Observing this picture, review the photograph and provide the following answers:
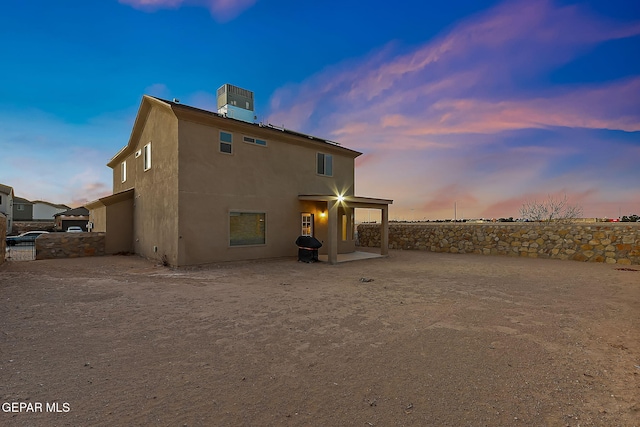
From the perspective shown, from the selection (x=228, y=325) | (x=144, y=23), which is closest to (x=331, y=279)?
(x=228, y=325)

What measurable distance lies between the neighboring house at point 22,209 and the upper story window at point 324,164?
5639 centimetres

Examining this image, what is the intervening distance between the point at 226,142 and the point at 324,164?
5.62m

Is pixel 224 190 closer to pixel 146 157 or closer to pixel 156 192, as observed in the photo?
pixel 156 192

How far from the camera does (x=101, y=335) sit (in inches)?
169

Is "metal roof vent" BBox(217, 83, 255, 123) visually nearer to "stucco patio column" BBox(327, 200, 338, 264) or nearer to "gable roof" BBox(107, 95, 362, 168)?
"gable roof" BBox(107, 95, 362, 168)

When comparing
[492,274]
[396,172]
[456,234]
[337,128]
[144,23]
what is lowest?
[492,274]

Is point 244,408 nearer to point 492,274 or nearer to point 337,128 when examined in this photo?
point 492,274

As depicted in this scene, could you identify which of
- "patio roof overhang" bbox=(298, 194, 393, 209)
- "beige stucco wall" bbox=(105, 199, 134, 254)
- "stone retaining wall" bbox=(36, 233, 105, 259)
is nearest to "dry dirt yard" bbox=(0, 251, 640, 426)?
"patio roof overhang" bbox=(298, 194, 393, 209)

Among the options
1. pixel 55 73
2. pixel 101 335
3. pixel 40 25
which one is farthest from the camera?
pixel 55 73

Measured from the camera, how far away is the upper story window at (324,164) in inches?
603

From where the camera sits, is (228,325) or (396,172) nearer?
(228,325)

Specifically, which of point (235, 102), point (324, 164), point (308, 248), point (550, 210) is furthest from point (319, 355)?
point (550, 210)

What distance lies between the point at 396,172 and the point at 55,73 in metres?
20.9

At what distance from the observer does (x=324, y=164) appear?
15.6m
